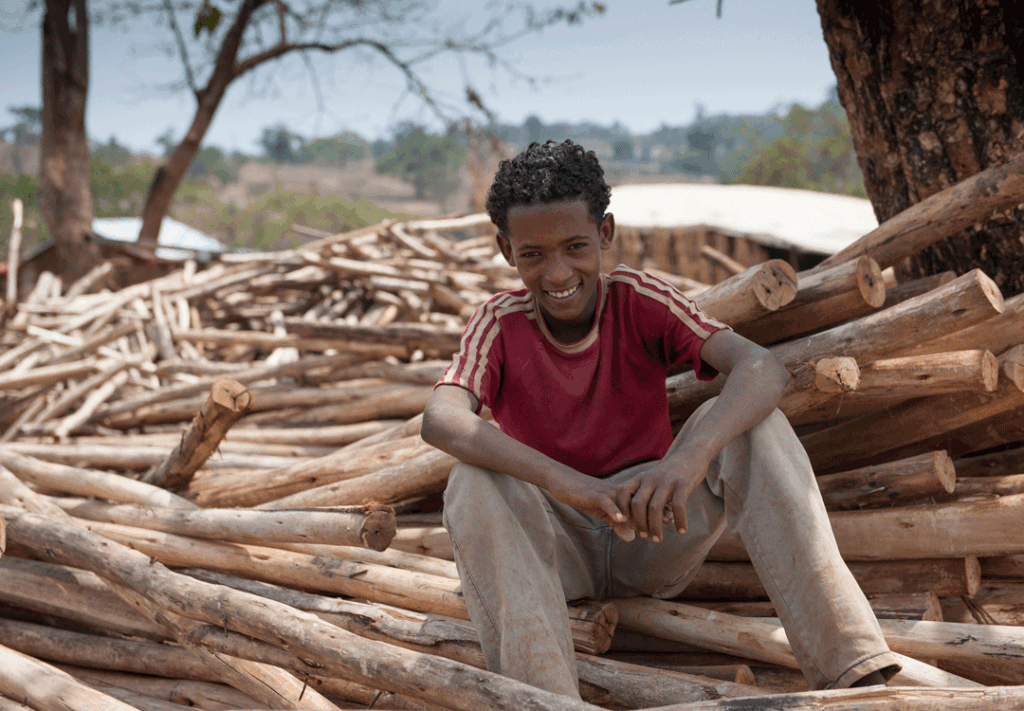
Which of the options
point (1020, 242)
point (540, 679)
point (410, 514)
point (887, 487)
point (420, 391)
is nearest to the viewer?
point (540, 679)

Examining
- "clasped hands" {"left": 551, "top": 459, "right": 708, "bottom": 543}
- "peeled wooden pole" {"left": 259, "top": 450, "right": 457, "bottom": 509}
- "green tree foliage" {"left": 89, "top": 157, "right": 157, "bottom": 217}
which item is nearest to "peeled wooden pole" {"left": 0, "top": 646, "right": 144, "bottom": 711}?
"peeled wooden pole" {"left": 259, "top": 450, "right": 457, "bottom": 509}

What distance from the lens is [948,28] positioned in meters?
2.89

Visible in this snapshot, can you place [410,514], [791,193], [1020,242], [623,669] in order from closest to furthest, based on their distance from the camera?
[623,669], [1020,242], [410,514], [791,193]

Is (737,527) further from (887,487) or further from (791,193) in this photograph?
(791,193)

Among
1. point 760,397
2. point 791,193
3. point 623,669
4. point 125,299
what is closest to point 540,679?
point 623,669

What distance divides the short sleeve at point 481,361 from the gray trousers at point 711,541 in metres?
0.30

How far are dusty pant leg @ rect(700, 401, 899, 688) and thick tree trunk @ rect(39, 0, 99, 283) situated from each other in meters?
9.65

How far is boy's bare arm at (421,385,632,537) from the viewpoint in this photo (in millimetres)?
1874

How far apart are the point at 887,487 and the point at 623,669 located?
3.32 ft

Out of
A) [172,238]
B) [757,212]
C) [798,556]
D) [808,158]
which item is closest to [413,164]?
[808,158]

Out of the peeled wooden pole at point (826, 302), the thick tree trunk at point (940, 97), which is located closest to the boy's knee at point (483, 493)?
the peeled wooden pole at point (826, 302)

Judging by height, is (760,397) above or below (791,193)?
below

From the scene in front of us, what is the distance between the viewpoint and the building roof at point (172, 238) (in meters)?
7.61

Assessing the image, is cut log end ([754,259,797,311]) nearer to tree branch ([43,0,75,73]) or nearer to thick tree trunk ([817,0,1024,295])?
thick tree trunk ([817,0,1024,295])
